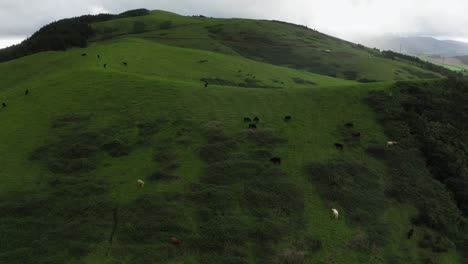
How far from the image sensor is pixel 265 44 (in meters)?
145

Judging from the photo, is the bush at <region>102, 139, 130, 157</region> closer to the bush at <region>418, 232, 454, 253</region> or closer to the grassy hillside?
the bush at <region>418, 232, 454, 253</region>

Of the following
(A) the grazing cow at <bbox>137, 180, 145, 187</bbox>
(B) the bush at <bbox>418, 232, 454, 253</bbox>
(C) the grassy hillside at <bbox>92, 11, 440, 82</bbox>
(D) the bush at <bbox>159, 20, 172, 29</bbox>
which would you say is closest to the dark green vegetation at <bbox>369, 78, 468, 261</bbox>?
(B) the bush at <bbox>418, 232, 454, 253</bbox>

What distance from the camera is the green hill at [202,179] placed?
25.7m

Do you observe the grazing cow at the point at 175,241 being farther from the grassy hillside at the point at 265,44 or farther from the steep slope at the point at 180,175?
the grassy hillside at the point at 265,44

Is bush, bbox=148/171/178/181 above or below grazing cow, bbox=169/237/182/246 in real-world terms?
above

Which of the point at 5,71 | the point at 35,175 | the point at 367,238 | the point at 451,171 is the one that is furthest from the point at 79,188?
the point at 5,71

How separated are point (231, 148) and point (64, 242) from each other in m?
16.7

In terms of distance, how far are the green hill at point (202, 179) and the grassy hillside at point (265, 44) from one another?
238 feet

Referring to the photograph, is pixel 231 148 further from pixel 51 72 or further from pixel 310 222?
pixel 51 72

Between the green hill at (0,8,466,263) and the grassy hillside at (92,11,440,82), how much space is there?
72629 mm

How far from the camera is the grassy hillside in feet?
393

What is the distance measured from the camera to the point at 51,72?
2574 inches

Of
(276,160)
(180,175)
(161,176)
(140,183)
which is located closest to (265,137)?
(276,160)

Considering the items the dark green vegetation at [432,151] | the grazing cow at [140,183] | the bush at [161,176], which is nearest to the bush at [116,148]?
the bush at [161,176]
